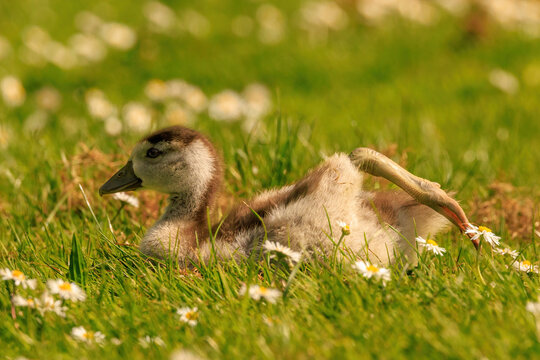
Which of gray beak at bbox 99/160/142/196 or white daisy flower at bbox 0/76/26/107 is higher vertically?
gray beak at bbox 99/160/142/196

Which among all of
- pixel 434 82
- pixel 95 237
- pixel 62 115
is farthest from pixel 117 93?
pixel 95 237

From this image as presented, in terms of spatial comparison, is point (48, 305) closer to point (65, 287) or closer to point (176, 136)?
point (65, 287)

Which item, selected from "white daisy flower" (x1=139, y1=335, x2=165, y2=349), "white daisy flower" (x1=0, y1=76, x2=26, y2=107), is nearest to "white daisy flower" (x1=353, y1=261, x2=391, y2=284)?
"white daisy flower" (x1=139, y1=335, x2=165, y2=349)

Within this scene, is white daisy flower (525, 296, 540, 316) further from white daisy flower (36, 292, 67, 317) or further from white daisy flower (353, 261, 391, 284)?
white daisy flower (36, 292, 67, 317)

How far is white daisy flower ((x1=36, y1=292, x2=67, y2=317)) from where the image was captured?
3250mm

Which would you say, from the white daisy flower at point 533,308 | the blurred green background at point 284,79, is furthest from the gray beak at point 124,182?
the white daisy flower at point 533,308

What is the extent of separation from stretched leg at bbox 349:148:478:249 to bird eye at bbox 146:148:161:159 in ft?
3.81

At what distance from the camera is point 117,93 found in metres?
9.23

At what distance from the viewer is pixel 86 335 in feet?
10.2

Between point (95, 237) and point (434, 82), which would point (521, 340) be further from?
point (434, 82)

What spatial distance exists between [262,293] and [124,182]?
1.53m

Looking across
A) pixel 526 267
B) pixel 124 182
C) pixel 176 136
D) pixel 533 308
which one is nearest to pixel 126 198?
pixel 124 182

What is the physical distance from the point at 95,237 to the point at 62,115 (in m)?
4.72

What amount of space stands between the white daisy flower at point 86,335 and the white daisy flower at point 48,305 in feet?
0.53
